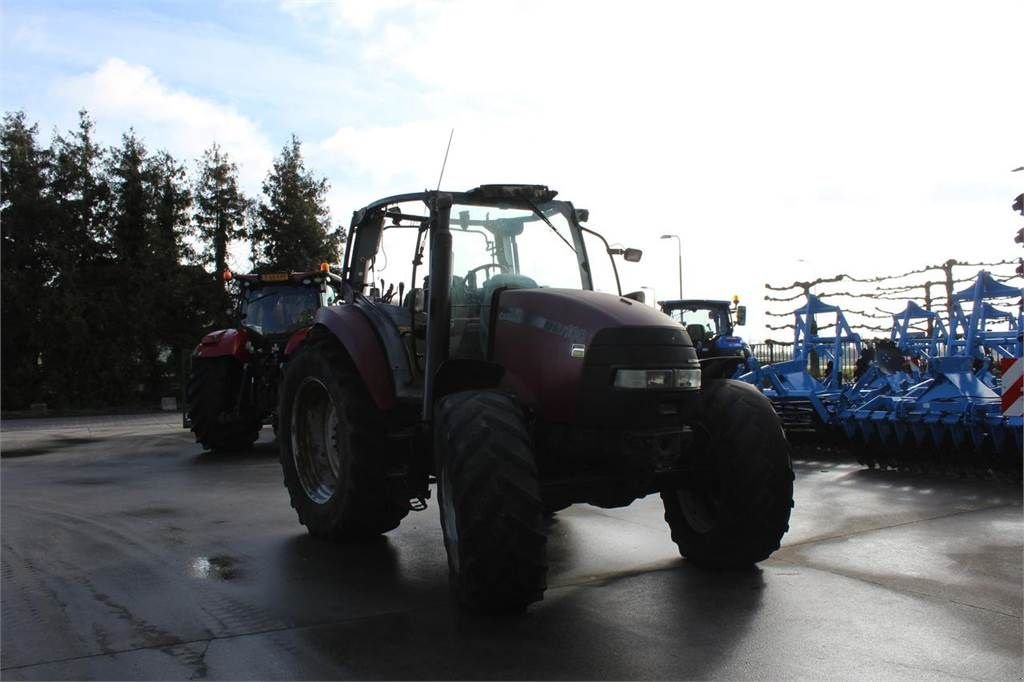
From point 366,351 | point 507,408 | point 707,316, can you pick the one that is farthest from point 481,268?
point 707,316

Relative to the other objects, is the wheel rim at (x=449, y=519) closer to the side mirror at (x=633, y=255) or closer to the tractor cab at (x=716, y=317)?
the side mirror at (x=633, y=255)

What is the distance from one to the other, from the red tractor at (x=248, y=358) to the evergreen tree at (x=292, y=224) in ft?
62.3

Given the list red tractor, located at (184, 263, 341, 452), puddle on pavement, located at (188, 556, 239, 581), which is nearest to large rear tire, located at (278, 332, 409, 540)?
puddle on pavement, located at (188, 556, 239, 581)

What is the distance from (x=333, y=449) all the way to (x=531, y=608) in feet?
8.14

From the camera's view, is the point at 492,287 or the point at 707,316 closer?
the point at 492,287

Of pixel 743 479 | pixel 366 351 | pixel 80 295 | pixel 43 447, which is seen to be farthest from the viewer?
pixel 80 295

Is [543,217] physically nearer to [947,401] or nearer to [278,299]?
[947,401]

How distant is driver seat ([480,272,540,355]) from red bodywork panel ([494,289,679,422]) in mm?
157

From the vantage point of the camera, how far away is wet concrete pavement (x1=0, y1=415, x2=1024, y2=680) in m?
3.58

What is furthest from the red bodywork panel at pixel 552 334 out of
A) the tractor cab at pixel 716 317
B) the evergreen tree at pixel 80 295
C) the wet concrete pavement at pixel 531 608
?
the evergreen tree at pixel 80 295

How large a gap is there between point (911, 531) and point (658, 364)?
3.12 meters

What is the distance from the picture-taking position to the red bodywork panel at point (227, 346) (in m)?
11.6

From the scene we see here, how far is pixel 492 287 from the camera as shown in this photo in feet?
17.1

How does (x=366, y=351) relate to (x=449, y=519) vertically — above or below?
above
